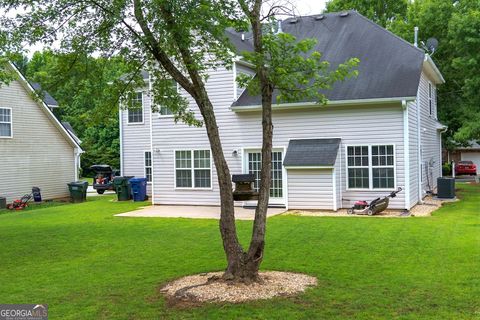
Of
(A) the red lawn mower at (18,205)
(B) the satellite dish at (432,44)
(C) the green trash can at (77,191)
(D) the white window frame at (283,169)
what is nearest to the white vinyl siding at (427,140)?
(B) the satellite dish at (432,44)

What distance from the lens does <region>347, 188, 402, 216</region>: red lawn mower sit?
1419 cm

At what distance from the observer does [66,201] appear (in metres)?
23.6

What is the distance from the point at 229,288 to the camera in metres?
6.69

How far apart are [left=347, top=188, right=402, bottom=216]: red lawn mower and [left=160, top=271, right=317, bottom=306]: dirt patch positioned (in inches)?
288

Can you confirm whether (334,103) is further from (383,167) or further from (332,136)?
(383,167)

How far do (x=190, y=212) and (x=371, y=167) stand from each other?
597 cm

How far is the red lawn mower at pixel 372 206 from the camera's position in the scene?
1419 centimetres

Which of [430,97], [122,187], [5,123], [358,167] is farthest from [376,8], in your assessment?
[5,123]

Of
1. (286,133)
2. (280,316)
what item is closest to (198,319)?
(280,316)

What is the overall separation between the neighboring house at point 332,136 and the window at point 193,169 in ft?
0.12

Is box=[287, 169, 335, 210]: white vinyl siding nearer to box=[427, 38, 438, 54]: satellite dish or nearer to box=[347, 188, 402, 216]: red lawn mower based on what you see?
box=[347, 188, 402, 216]: red lawn mower

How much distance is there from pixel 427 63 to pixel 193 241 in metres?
11.2

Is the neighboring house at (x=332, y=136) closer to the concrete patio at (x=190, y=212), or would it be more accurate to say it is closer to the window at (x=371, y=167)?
the window at (x=371, y=167)

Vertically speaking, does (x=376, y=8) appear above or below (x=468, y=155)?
above
